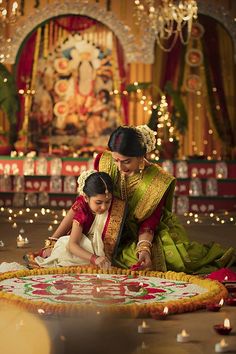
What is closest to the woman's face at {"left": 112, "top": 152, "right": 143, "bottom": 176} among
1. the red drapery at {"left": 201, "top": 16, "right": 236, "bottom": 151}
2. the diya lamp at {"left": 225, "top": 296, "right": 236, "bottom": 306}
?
the diya lamp at {"left": 225, "top": 296, "right": 236, "bottom": 306}

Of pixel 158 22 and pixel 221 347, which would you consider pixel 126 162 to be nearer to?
pixel 221 347

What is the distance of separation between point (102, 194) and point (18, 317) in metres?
1.34

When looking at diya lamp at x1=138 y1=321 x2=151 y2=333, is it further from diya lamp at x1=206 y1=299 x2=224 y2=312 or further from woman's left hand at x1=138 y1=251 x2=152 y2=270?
woman's left hand at x1=138 y1=251 x2=152 y2=270

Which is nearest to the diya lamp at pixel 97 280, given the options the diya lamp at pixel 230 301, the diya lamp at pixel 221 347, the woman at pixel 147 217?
the woman at pixel 147 217

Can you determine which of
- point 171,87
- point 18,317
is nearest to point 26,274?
point 18,317

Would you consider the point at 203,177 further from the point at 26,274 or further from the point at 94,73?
the point at 26,274

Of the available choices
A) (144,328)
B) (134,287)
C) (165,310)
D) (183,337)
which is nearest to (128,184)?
(134,287)

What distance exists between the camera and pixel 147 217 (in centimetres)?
508

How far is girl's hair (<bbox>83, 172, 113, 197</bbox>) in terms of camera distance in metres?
4.76

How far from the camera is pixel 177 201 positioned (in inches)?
413

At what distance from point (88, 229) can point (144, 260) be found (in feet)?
1.33

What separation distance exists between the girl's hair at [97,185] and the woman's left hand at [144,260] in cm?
39

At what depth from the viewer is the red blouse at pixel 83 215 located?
16.1ft

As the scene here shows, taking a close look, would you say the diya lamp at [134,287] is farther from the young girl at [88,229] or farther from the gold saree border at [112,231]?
the gold saree border at [112,231]
